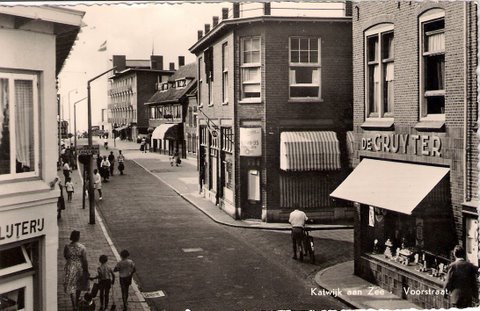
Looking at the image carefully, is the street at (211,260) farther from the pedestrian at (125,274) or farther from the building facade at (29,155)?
the building facade at (29,155)

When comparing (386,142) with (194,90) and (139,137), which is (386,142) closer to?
(194,90)

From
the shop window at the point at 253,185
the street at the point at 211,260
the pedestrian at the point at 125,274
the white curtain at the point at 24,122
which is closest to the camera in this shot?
the white curtain at the point at 24,122

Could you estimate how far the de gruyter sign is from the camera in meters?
11.0

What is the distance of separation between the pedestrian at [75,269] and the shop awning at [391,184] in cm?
589

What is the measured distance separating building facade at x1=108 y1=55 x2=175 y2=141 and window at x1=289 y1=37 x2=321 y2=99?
14184mm

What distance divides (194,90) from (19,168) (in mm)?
41055

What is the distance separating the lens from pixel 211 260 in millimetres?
16125

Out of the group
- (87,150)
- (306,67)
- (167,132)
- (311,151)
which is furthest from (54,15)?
(167,132)

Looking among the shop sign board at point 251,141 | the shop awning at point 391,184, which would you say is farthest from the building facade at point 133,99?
the shop awning at point 391,184

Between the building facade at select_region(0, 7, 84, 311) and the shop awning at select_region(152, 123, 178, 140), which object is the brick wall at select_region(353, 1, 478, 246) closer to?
the building facade at select_region(0, 7, 84, 311)

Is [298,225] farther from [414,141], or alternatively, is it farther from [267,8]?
[267,8]

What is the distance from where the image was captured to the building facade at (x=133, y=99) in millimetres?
35409

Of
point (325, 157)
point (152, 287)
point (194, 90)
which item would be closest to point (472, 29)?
point (152, 287)

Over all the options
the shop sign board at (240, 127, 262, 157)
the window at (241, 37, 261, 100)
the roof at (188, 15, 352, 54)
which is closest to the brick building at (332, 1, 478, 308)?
the roof at (188, 15, 352, 54)
